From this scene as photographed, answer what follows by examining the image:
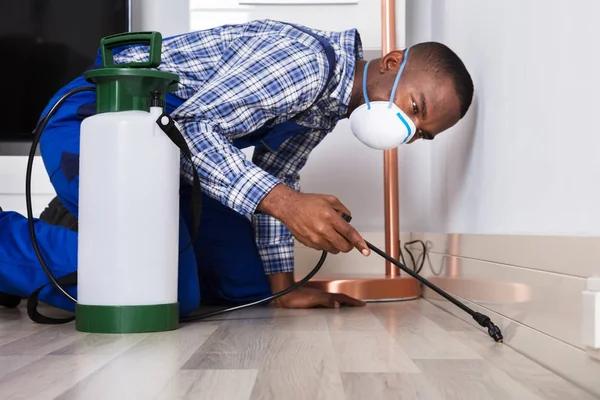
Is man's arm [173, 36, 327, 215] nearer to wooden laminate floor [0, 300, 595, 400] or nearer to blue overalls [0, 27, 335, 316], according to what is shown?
blue overalls [0, 27, 335, 316]

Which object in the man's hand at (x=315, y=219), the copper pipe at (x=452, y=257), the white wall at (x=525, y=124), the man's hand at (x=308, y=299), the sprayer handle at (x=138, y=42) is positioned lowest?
the man's hand at (x=308, y=299)

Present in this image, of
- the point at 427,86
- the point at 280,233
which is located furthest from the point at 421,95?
the point at 280,233

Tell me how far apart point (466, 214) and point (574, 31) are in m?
0.78

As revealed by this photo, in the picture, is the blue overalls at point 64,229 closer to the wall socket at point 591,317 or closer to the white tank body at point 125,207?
the white tank body at point 125,207

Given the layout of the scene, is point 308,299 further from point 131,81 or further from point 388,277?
point 131,81

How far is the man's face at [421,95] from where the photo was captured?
161cm

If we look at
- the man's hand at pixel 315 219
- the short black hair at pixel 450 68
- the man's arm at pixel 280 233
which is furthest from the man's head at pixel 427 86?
the man's hand at pixel 315 219

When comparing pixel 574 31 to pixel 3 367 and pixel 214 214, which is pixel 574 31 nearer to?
pixel 3 367

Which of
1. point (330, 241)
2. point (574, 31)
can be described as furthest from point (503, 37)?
point (330, 241)

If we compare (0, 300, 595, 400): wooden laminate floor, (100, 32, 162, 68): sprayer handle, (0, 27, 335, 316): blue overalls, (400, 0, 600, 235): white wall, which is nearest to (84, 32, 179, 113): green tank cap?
(100, 32, 162, 68): sprayer handle

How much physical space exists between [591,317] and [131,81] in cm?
87

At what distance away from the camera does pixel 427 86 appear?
5.29ft

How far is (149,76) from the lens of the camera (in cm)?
132

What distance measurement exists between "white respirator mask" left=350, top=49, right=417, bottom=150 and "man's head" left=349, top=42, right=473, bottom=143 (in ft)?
0.04
